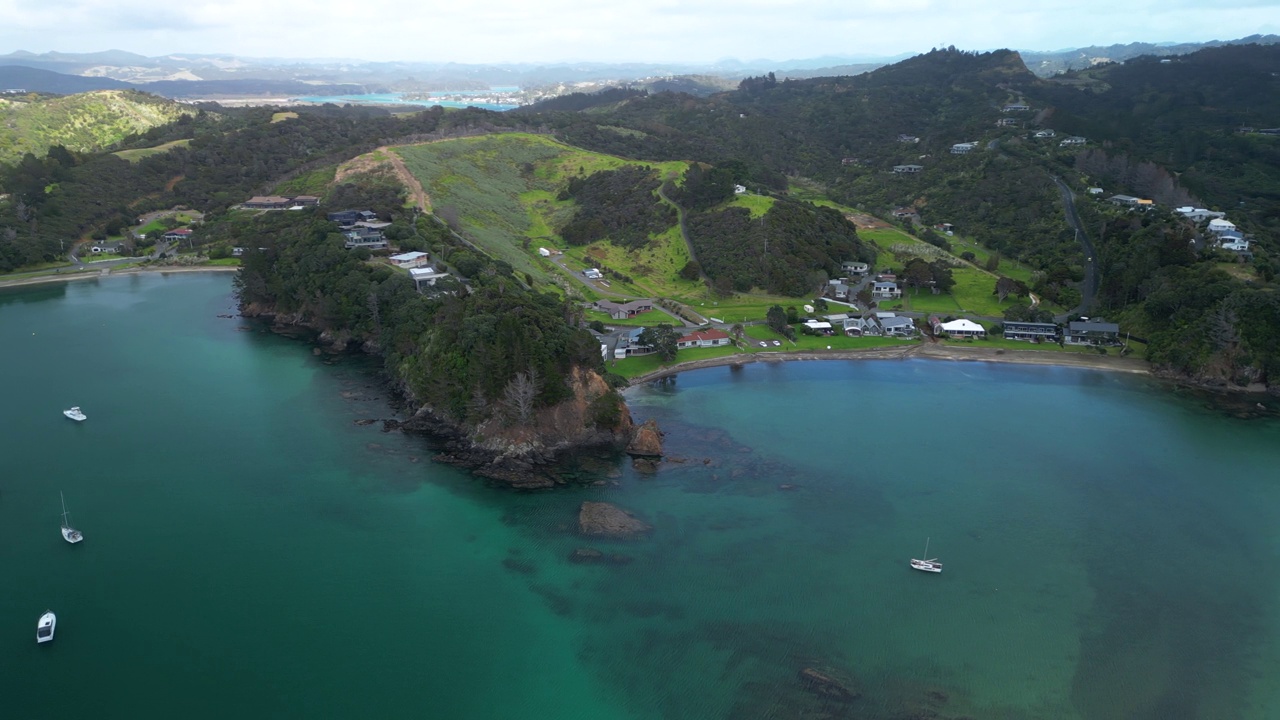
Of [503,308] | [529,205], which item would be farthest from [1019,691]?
[529,205]

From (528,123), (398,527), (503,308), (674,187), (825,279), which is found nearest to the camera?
(398,527)

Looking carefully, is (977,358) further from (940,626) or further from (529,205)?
(529,205)

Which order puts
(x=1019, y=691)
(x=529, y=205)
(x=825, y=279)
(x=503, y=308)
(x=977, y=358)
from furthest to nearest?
1. (x=529, y=205)
2. (x=825, y=279)
3. (x=977, y=358)
4. (x=503, y=308)
5. (x=1019, y=691)

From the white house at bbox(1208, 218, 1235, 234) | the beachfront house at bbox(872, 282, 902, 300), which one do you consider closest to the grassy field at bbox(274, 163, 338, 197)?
the beachfront house at bbox(872, 282, 902, 300)

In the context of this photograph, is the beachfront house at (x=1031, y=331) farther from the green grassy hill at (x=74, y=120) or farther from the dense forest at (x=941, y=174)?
the green grassy hill at (x=74, y=120)

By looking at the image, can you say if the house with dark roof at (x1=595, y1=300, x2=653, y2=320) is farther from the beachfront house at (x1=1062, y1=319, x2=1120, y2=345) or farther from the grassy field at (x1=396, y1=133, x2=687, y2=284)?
the beachfront house at (x1=1062, y1=319, x2=1120, y2=345)
